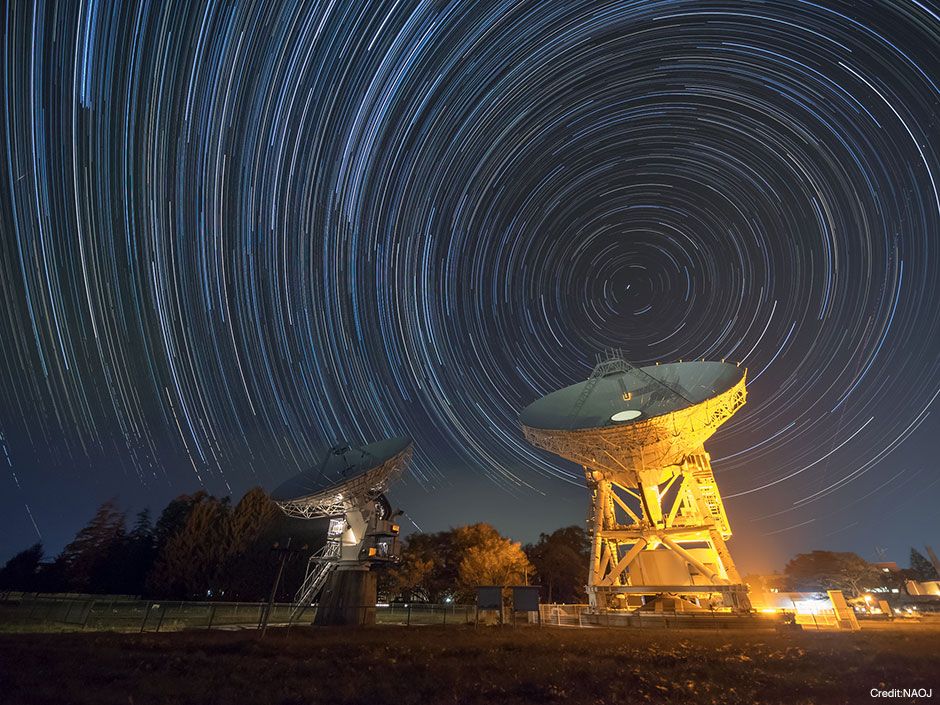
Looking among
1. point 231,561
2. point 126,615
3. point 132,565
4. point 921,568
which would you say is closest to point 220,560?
point 231,561

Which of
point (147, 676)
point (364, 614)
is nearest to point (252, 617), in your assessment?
point (364, 614)

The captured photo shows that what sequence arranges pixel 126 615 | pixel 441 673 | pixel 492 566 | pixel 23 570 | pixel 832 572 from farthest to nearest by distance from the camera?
pixel 832 572 < pixel 23 570 < pixel 492 566 < pixel 126 615 < pixel 441 673

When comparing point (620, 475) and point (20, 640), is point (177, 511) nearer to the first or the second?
point (20, 640)

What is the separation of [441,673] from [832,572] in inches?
4685

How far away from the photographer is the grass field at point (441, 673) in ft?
23.5

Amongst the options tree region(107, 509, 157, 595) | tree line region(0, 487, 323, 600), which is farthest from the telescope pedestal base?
tree region(107, 509, 157, 595)

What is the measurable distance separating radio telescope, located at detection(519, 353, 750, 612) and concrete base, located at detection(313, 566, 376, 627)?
14158 millimetres

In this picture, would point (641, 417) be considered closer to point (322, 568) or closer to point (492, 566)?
point (322, 568)

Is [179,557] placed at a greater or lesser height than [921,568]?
lesser

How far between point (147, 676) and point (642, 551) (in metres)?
32.3

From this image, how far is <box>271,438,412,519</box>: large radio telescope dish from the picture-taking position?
27.1 metres

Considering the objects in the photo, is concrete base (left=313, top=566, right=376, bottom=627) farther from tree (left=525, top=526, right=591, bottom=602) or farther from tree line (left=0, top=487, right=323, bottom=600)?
tree (left=525, top=526, right=591, bottom=602)

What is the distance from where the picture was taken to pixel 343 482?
1050 inches

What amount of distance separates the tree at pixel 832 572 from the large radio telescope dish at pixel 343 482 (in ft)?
221
